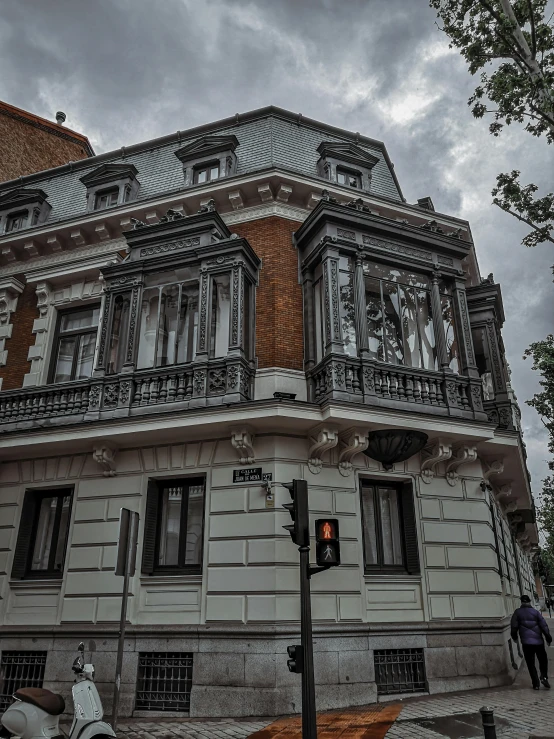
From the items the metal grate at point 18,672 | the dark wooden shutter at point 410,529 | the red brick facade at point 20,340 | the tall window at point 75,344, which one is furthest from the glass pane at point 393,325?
the metal grate at point 18,672

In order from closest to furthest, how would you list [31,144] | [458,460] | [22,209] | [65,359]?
1. [458,460]
2. [65,359]
3. [22,209]
4. [31,144]

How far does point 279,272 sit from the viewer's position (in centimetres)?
1333

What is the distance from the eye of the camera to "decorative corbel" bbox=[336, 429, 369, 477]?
11336 mm

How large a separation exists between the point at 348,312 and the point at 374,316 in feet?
2.61

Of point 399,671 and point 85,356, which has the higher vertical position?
point 85,356

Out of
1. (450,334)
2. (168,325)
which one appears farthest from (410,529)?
(168,325)

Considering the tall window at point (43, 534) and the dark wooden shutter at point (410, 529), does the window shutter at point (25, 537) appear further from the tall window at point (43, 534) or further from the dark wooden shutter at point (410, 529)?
the dark wooden shutter at point (410, 529)

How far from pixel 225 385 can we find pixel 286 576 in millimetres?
3913

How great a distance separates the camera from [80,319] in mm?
15320

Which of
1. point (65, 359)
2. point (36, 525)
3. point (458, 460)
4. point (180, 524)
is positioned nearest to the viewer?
point (180, 524)

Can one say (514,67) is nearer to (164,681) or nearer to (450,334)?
(450,334)

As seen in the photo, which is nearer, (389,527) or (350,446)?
(350,446)

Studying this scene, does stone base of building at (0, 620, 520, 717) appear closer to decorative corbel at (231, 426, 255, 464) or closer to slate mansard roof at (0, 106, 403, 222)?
decorative corbel at (231, 426, 255, 464)

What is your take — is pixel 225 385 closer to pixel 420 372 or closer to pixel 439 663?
pixel 420 372
